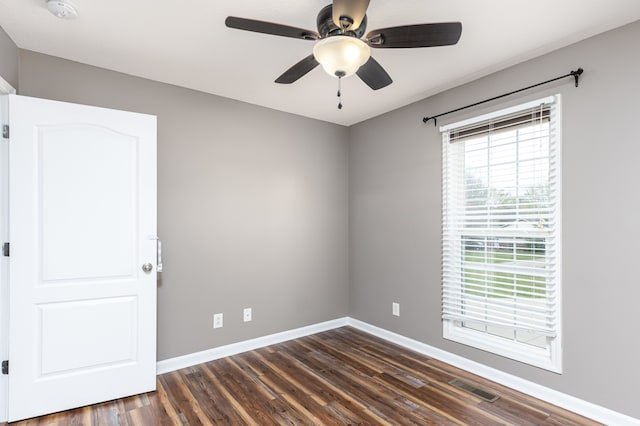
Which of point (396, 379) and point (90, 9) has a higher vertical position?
point (90, 9)

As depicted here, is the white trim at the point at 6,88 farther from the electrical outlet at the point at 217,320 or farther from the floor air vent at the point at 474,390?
the floor air vent at the point at 474,390

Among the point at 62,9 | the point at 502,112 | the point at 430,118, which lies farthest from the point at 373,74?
the point at 62,9

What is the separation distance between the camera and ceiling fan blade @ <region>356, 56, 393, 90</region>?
1977 mm

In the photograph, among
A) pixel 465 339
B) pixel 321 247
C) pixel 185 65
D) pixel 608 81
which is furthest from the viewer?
pixel 321 247

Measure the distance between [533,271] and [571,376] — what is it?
28.8 inches

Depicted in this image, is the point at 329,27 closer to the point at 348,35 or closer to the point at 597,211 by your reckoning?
the point at 348,35

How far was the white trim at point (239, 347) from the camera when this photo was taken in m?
3.01

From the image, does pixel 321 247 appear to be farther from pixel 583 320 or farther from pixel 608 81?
pixel 608 81

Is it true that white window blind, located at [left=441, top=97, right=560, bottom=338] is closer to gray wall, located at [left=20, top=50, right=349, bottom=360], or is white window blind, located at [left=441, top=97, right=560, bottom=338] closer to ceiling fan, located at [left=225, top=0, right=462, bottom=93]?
ceiling fan, located at [left=225, top=0, right=462, bottom=93]

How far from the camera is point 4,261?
2.23 meters

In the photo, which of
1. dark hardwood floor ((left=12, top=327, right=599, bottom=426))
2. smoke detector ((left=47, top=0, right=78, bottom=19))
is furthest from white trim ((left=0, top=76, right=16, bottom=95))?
dark hardwood floor ((left=12, top=327, right=599, bottom=426))

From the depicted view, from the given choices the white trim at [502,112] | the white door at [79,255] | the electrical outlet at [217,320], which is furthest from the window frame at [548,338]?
the white door at [79,255]

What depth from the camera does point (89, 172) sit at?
247 cm

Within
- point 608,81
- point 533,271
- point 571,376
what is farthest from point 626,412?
point 608,81
